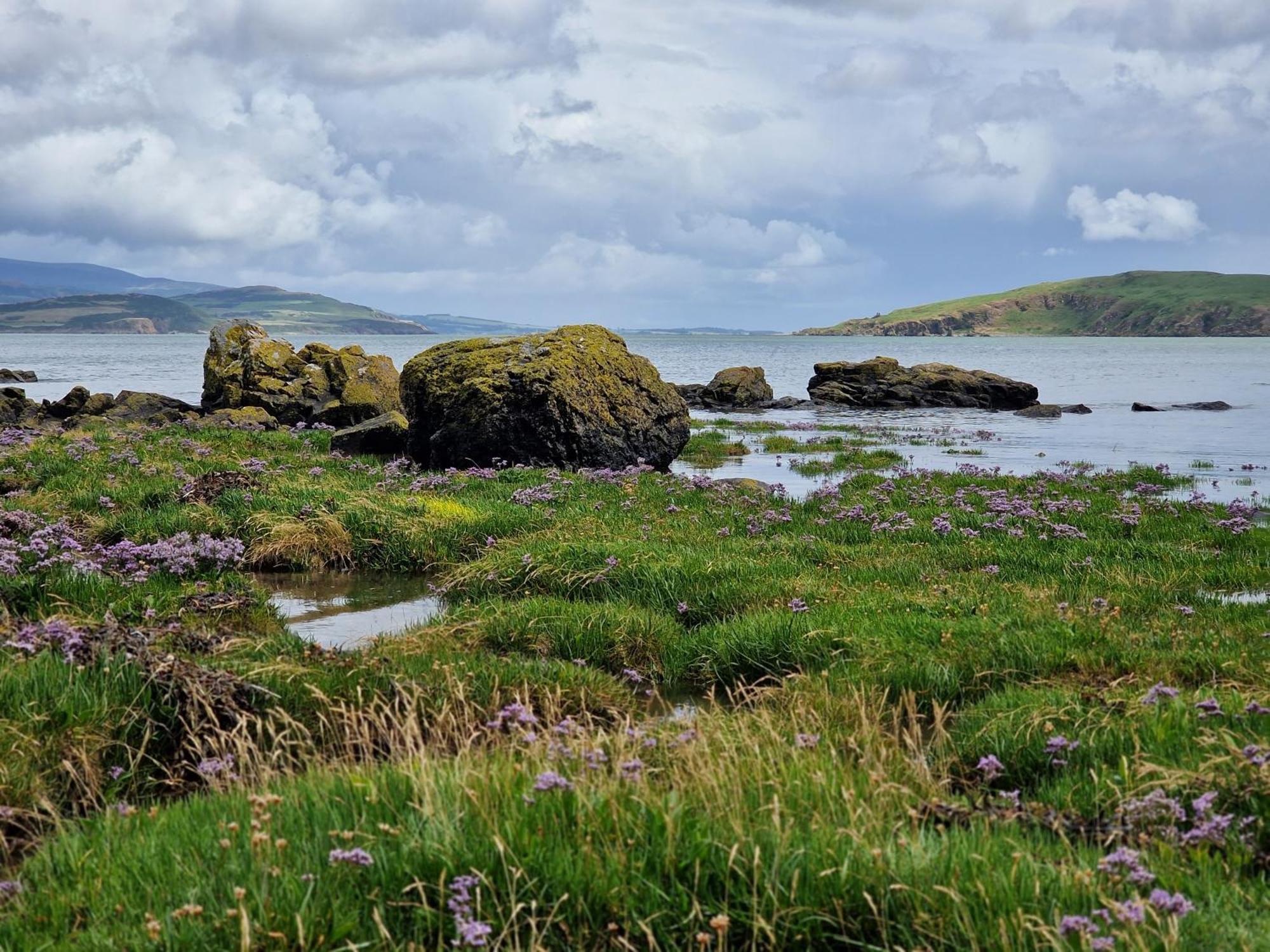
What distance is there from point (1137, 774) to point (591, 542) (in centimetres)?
788

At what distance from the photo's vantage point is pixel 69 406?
42250 mm

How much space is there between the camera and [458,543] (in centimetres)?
1356

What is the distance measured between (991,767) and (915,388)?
197 ft

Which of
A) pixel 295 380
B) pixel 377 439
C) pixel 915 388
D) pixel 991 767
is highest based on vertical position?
pixel 295 380

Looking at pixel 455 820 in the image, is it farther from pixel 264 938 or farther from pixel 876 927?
pixel 876 927

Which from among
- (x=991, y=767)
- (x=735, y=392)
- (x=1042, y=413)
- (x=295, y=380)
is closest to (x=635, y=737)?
(x=991, y=767)

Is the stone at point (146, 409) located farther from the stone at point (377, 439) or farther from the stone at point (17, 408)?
the stone at point (377, 439)

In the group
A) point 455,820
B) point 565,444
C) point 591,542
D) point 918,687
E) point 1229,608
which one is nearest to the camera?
point 455,820

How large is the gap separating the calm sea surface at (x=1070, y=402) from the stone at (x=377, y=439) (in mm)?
7862

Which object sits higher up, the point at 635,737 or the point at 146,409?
the point at 146,409

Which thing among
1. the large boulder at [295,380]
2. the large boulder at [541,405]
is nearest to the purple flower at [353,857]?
the large boulder at [541,405]

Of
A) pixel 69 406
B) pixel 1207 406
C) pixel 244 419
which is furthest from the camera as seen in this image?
pixel 1207 406

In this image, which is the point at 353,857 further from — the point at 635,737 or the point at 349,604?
the point at 349,604

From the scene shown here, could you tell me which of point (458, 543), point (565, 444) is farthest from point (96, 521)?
point (565, 444)
